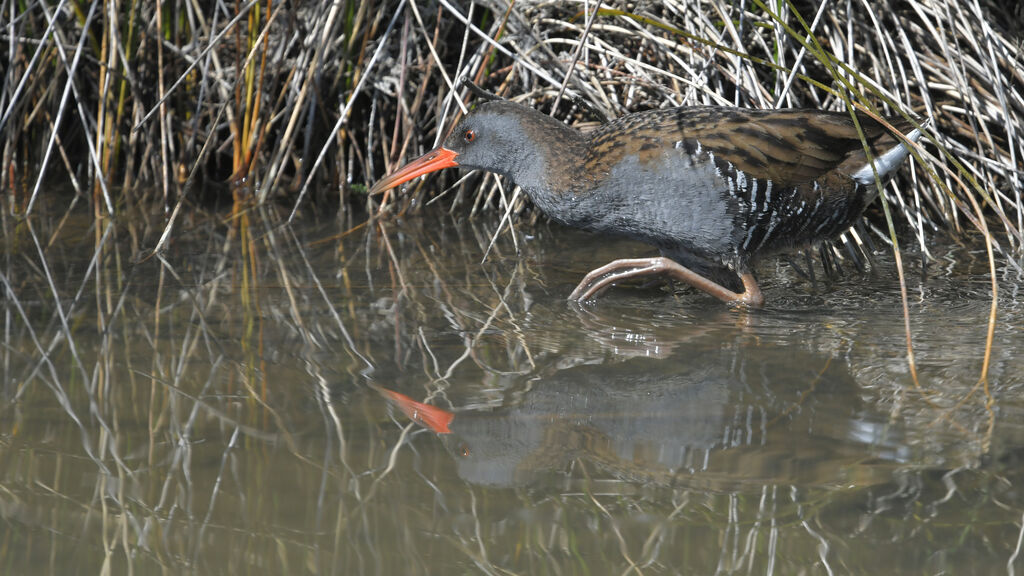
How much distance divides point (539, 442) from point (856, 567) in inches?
28.0

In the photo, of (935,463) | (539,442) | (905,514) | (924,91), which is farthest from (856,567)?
(924,91)

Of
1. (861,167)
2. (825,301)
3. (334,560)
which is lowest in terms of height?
(334,560)

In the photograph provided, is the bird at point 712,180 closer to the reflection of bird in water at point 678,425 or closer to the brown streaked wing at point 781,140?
the brown streaked wing at point 781,140

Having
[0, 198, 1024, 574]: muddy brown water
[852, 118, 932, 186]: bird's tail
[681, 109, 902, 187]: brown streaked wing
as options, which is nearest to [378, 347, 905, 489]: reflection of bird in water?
[0, 198, 1024, 574]: muddy brown water

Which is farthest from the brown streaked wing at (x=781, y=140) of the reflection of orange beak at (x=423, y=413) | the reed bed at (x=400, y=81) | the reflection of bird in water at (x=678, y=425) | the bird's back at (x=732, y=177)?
the reflection of orange beak at (x=423, y=413)

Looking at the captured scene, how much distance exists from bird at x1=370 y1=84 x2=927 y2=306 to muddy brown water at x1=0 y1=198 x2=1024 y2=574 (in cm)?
19

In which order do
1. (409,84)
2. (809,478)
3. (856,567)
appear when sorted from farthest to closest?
(409,84) → (809,478) → (856,567)

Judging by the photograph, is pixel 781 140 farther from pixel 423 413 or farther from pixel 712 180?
pixel 423 413

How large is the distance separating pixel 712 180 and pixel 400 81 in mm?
1715

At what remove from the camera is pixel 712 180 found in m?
3.17

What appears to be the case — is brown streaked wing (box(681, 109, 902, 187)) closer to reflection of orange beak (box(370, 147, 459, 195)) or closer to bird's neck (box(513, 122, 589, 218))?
bird's neck (box(513, 122, 589, 218))

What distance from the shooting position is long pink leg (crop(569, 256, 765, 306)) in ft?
10.8

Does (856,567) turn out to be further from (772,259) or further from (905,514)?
(772,259)

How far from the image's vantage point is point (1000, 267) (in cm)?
364
